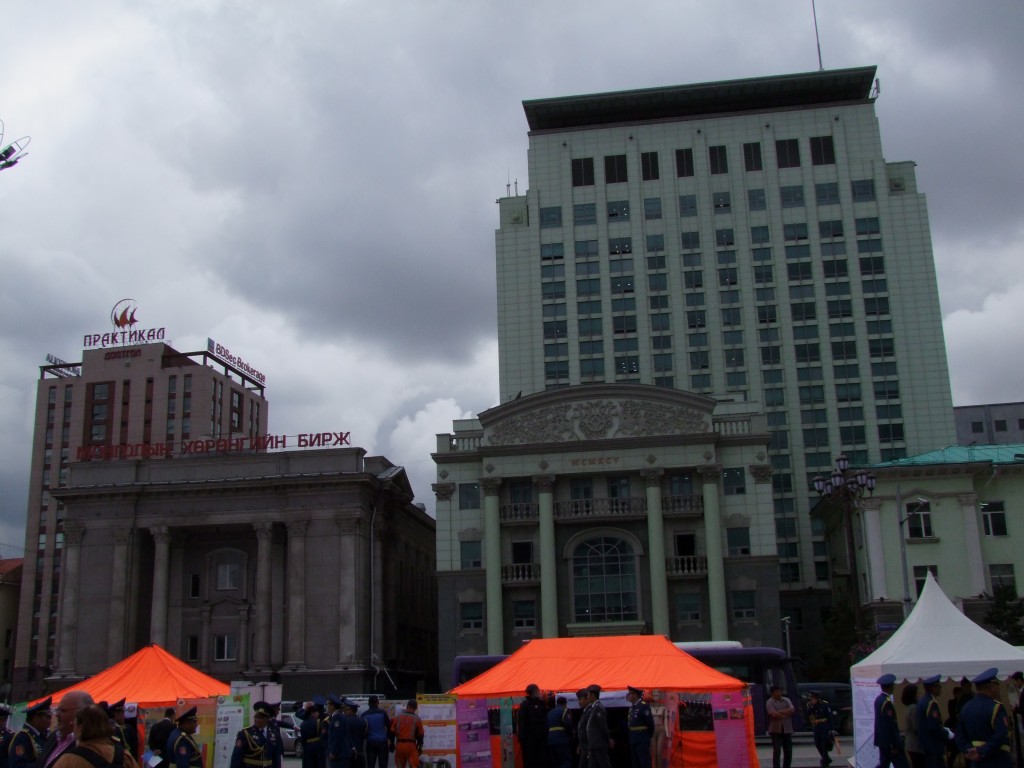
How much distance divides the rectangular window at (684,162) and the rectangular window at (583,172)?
7.47 m

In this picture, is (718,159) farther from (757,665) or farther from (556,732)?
(556,732)

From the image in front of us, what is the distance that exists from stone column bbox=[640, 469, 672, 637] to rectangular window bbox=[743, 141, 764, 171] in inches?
1555

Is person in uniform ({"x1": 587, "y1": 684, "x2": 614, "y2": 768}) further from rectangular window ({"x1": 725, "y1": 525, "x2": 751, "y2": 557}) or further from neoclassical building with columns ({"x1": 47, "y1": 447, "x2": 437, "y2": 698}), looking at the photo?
neoclassical building with columns ({"x1": 47, "y1": 447, "x2": 437, "y2": 698})

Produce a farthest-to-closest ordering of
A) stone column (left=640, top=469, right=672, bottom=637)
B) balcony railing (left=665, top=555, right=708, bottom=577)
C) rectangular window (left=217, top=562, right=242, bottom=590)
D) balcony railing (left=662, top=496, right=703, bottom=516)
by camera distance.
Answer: rectangular window (left=217, top=562, right=242, bottom=590), balcony railing (left=662, top=496, right=703, bottom=516), balcony railing (left=665, top=555, right=708, bottom=577), stone column (left=640, top=469, right=672, bottom=637)

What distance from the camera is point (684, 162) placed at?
301 ft

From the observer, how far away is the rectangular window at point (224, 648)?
66625mm

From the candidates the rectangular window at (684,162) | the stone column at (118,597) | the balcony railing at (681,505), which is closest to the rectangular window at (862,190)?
the rectangular window at (684,162)

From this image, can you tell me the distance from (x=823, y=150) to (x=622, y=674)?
7481cm

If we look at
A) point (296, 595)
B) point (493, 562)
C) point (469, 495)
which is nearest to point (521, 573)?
point (493, 562)

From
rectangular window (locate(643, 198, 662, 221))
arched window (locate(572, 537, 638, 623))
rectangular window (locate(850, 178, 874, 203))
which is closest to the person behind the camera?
arched window (locate(572, 537, 638, 623))

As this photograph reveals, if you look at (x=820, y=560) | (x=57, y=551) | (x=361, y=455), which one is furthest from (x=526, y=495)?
(x=57, y=551)

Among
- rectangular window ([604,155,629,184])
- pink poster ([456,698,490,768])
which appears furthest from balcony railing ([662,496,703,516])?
rectangular window ([604,155,629,184])

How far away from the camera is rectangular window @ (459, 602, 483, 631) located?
62844 millimetres

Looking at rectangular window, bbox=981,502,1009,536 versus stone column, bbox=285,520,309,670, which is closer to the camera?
rectangular window, bbox=981,502,1009,536
